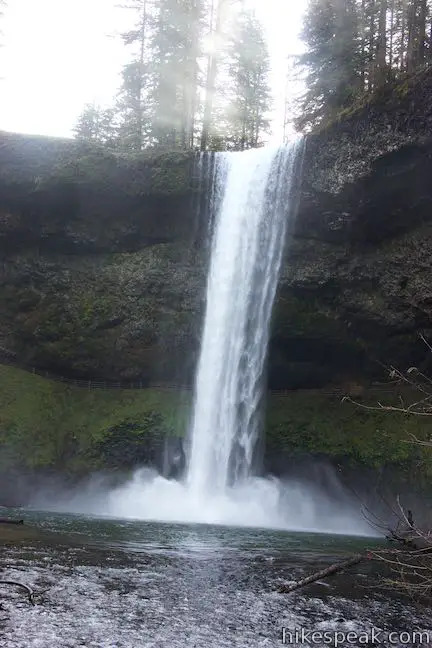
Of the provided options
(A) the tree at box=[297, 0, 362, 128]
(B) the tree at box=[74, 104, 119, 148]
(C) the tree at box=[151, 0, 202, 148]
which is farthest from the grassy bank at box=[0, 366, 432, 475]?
(B) the tree at box=[74, 104, 119, 148]

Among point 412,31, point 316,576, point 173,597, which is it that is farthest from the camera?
point 412,31

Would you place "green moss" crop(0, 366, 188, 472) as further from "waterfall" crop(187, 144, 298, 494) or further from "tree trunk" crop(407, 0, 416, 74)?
"tree trunk" crop(407, 0, 416, 74)

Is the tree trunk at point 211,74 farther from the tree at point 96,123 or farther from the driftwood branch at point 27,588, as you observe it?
the driftwood branch at point 27,588

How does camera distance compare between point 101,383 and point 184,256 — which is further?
point 101,383

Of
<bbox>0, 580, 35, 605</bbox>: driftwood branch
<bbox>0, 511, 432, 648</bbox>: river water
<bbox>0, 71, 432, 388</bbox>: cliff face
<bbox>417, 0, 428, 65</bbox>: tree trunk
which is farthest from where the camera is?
<bbox>417, 0, 428, 65</bbox>: tree trunk

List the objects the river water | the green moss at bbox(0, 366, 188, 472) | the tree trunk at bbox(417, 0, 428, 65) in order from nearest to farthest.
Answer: the river water → the tree trunk at bbox(417, 0, 428, 65) → the green moss at bbox(0, 366, 188, 472)

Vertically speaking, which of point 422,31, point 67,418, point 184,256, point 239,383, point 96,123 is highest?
point 96,123

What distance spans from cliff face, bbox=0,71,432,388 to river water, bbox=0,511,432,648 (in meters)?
10.9

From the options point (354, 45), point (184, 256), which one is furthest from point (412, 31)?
point (184, 256)

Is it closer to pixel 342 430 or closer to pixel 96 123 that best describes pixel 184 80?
pixel 96 123

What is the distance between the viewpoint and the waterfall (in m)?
19.8

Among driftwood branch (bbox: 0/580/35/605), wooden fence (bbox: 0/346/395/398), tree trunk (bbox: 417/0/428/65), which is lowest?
driftwood branch (bbox: 0/580/35/605)

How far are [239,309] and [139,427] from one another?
18.1 ft

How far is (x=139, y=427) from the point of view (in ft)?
68.7
